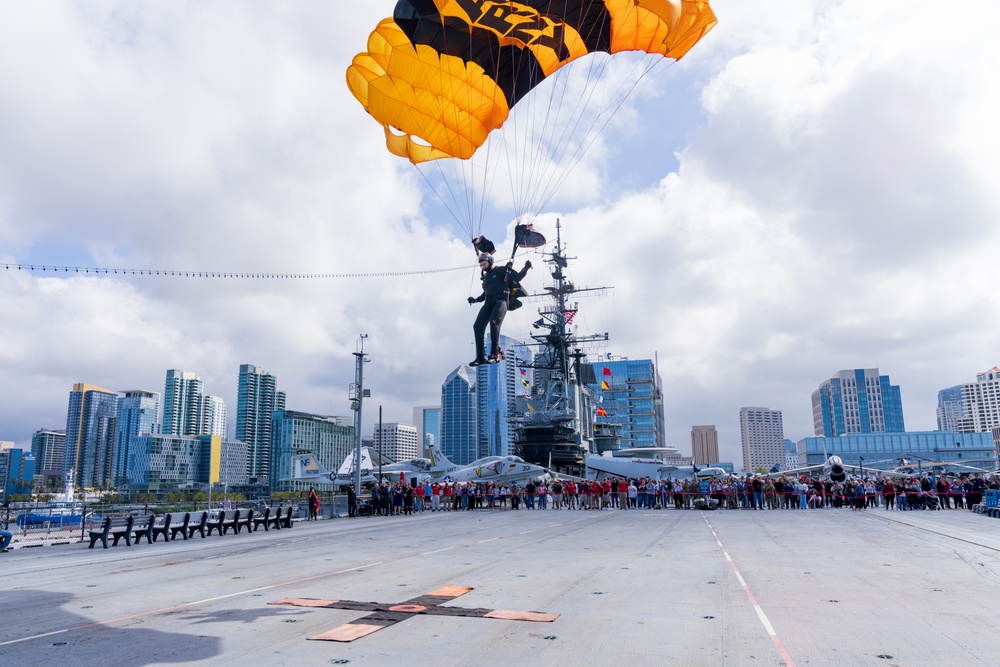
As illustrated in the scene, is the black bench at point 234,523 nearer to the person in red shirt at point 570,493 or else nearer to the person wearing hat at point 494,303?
the person wearing hat at point 494,303

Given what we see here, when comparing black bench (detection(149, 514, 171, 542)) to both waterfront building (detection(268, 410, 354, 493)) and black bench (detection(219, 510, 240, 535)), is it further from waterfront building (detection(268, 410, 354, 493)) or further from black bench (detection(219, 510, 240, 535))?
waterfront building (detection(268, 410, 354, 493))

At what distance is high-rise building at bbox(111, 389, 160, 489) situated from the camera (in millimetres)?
165375

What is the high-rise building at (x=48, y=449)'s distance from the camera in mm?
185538


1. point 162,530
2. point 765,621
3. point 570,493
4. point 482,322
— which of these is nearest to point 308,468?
point 570,493

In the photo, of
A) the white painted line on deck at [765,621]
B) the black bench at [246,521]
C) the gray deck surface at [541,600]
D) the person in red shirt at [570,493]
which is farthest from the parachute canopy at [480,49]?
the person in red shirt at [570,493]

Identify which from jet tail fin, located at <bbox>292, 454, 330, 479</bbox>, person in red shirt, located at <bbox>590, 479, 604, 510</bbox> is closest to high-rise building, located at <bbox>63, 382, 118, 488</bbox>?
jet tail fin, located at <bbox>292, 454, 330, 479</bbox>

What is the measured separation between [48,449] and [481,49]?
222 metres

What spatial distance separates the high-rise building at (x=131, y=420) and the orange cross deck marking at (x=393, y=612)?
178 metres

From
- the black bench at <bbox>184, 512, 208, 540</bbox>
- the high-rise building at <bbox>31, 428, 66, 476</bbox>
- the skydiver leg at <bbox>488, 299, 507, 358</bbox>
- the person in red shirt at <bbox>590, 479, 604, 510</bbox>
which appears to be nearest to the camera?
the skydiver leg at <bbox>488, 299, 507, 358</bbox>

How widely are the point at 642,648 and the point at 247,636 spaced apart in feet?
12.3

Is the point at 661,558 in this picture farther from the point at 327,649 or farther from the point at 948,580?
the point at 327,649

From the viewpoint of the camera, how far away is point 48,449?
192125mm

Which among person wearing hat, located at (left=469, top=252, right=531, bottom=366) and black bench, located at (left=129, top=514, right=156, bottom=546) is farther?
black bench, located at (left=129, top=514, right=156, bottom=546)

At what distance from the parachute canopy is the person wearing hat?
12.0 feet
